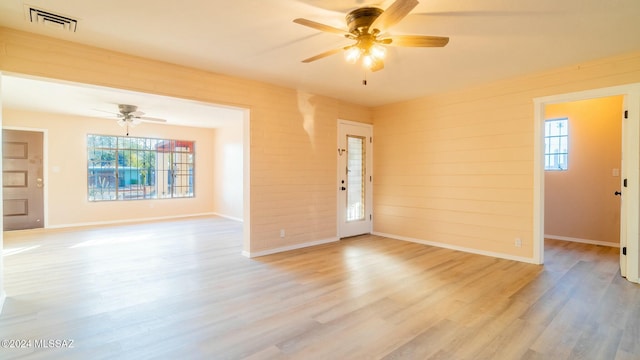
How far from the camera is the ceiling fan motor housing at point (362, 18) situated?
2506 mm

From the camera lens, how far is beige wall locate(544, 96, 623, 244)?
519 cm

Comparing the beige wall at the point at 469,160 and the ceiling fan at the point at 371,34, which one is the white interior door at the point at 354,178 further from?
the ceiling fan at the point at 371,34

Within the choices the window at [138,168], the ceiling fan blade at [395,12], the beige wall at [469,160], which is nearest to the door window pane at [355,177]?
the beige wall at [469,160]

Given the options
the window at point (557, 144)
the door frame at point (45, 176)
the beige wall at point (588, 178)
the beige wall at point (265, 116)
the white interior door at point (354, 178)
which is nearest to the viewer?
the beige wall at point (265, 116)

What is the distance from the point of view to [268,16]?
107 inches

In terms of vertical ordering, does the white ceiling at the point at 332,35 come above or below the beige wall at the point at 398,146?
above

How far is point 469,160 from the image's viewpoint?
4.92 meters

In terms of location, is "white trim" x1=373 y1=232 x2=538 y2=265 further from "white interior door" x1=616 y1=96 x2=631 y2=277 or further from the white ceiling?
the white ceiling

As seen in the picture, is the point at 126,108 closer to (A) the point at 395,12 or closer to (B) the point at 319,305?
(B) the point at 319,305

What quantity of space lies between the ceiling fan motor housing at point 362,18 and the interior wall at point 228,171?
601 cm

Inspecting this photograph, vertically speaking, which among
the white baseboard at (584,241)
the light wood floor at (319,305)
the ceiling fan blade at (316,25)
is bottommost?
the light wood floor at (319,305)

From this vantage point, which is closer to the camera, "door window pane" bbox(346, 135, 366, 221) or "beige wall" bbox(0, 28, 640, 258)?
"beige wall" bbox(0, 28, 640, 258)

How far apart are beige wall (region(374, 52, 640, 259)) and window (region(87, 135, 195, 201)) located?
591cm

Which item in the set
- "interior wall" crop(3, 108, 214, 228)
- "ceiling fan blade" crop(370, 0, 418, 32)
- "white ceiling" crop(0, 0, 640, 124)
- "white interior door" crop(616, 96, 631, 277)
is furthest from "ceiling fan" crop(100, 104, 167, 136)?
"white interior door" crop(616, 96, 631, 277)
